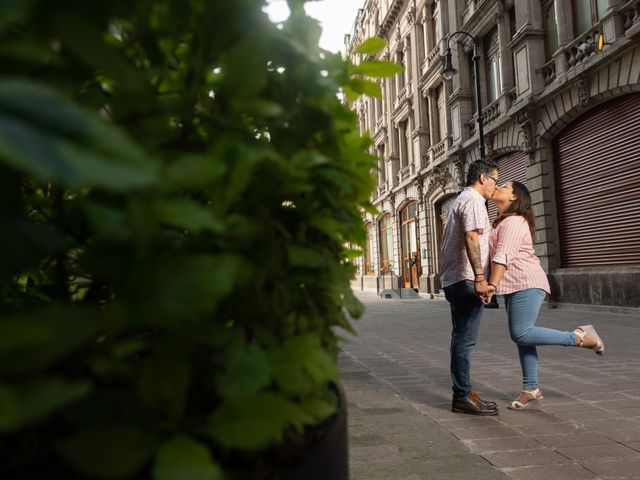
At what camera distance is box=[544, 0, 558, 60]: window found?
14859mm

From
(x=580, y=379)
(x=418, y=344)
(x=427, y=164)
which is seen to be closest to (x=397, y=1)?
(x=427, y=164)

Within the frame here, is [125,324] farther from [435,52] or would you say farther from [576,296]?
[435,52]

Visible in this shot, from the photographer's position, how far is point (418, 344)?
7852 mm

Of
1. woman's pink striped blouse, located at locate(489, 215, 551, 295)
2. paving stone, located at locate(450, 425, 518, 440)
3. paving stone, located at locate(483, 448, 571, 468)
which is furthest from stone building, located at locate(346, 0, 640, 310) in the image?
paving stone, located at locate(483, 448, 571, 468)

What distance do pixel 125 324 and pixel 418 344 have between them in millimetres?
7585

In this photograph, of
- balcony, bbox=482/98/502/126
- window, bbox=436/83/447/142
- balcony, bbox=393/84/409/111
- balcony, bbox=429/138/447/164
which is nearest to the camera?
balcony, bbox=482/98/502/126

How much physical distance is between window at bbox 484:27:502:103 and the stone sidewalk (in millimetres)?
13044

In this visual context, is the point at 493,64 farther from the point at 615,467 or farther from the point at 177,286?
the point at 177,286

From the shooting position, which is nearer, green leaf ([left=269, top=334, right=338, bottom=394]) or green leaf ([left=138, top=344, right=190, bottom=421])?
green leaf ([left=138, top=344, right=190, bottom=421])

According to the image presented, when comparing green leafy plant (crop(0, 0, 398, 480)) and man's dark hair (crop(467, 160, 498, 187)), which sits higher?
man's dark hair (crop(467, 160, 498, 187))

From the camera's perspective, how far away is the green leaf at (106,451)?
0.63m

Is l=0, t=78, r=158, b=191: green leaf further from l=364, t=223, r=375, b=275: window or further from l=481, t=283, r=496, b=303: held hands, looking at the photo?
l=364, t=223, r=375, b=275: window

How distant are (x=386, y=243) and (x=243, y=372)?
31021 millimetres

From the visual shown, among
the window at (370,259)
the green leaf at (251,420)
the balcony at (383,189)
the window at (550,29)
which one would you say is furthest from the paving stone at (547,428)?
the window at (370,259)
